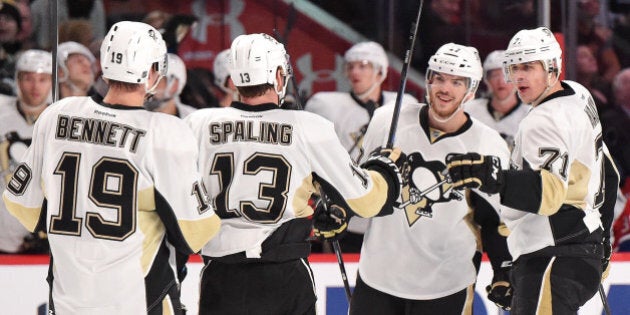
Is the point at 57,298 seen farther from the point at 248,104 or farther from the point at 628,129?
the point at 628,129

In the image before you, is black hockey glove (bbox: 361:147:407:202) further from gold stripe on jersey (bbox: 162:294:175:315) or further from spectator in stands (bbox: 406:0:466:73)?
spectator in stands (bbox: 406:0:466:73)

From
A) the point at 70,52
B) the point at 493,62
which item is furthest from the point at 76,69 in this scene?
the point at 493,62

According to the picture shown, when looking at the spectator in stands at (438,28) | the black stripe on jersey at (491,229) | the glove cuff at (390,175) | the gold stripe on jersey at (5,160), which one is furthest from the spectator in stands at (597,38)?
the gold stripe on jersey at (5,160)

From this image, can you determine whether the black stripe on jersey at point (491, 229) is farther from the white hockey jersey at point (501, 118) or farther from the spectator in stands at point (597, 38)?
the spectator in stands at point (597, 38)

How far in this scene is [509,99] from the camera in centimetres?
602

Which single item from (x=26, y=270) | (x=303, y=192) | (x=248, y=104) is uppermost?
(x=248, y=104)

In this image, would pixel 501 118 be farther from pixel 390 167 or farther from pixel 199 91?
pixel 390 167

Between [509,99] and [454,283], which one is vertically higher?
[509,99]

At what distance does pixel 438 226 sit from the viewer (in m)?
3.91

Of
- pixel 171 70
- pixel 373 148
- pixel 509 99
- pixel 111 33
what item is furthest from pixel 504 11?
pixel 111 33

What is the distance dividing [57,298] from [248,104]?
0.79 m

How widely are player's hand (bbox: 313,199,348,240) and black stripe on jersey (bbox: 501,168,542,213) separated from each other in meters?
0.53

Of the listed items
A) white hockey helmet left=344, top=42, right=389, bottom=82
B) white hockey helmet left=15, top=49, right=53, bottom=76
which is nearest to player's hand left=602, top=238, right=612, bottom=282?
white hockey helmet left=344, top=42, right=389, bottom=82

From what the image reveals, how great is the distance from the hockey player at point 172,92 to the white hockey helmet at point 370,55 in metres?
0.89
